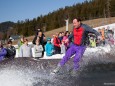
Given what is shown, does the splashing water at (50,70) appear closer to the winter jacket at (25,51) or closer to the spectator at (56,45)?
the winter jacket at (25,51)

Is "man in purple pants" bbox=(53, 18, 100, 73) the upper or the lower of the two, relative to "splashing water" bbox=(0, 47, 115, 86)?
upper

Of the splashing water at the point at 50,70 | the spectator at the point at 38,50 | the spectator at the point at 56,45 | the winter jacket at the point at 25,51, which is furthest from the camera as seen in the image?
the spectator at the point at 56,45

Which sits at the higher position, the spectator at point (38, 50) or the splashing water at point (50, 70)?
the spectator at point (38, 50)

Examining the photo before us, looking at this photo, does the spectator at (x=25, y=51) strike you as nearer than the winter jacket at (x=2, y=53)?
No

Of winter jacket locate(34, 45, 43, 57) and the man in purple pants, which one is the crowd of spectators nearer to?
winter jacket locate(34, 45, 43, 57)

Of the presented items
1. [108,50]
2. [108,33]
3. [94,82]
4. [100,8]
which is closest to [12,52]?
[94,82]

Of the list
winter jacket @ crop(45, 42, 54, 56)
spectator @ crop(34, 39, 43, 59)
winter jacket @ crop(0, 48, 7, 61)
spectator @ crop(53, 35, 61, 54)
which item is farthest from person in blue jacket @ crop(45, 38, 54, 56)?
winter jacket @ crop(0, 48, 7, 61)

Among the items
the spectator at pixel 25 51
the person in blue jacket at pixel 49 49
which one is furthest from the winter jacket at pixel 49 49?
the spectator at pixel 25 51

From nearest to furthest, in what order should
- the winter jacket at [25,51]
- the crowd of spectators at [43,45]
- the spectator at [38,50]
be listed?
the crowd of spectators at [43,45]
the winter jacket at [25,51]
the spectator at [38,50]

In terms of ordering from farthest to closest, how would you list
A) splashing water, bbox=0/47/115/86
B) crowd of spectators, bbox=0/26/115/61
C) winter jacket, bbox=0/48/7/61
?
crowd of spectators, bbox=0/26/115/61 → winter jacket, bbox=0/48/7/61 → splashing water, bbox=0/47/115/86

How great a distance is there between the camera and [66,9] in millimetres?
108062

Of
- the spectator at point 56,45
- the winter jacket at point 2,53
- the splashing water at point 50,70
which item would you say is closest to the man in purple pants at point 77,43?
the splashing water at point 50,70

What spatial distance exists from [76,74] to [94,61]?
3.16 metres

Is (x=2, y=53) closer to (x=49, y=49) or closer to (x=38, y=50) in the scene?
(x=38, y=50)
